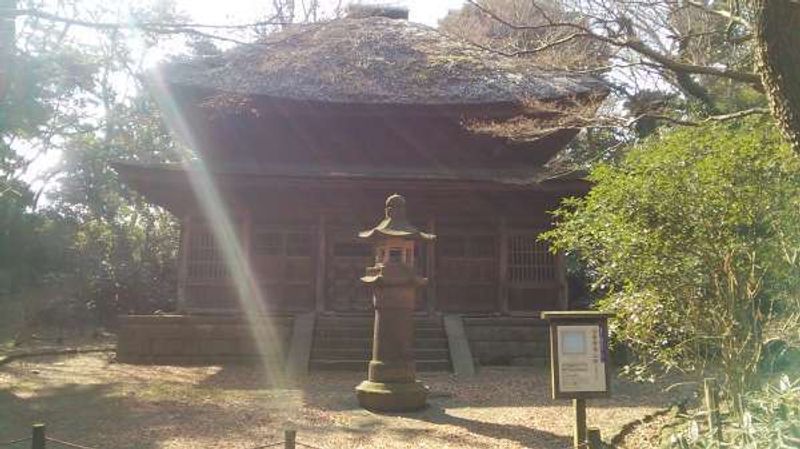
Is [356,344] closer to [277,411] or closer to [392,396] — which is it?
[277,411]

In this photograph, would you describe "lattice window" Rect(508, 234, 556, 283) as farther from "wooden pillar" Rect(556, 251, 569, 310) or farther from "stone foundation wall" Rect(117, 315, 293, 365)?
"stone foundation wall" Rect(117, 315, 293, 365)

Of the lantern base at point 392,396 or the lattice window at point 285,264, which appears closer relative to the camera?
the lantern base at point 392,396

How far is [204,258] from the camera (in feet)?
44.3

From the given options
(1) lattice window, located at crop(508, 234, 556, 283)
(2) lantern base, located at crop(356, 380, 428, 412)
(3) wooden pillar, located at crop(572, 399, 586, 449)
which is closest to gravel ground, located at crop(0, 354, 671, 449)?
(2) lantern base, located at crop(356, 380, 428, 412)

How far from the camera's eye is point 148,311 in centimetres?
2089

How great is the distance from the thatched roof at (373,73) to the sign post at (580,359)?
8.21 metres

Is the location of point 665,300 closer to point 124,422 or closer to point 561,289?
point 124,422

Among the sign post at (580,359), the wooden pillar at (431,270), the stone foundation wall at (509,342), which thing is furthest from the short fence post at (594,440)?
the wooden pillar at (431,270)

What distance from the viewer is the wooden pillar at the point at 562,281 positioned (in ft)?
44.1

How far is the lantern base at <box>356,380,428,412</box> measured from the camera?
779 cm

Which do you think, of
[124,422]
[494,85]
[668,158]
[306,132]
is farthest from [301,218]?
[668,158]

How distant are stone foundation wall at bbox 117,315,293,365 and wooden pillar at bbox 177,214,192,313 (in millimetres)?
822

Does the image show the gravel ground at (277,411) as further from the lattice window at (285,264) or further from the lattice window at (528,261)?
the lattice window at (528,261)

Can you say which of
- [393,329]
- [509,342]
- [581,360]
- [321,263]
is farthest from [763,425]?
[321,263]
